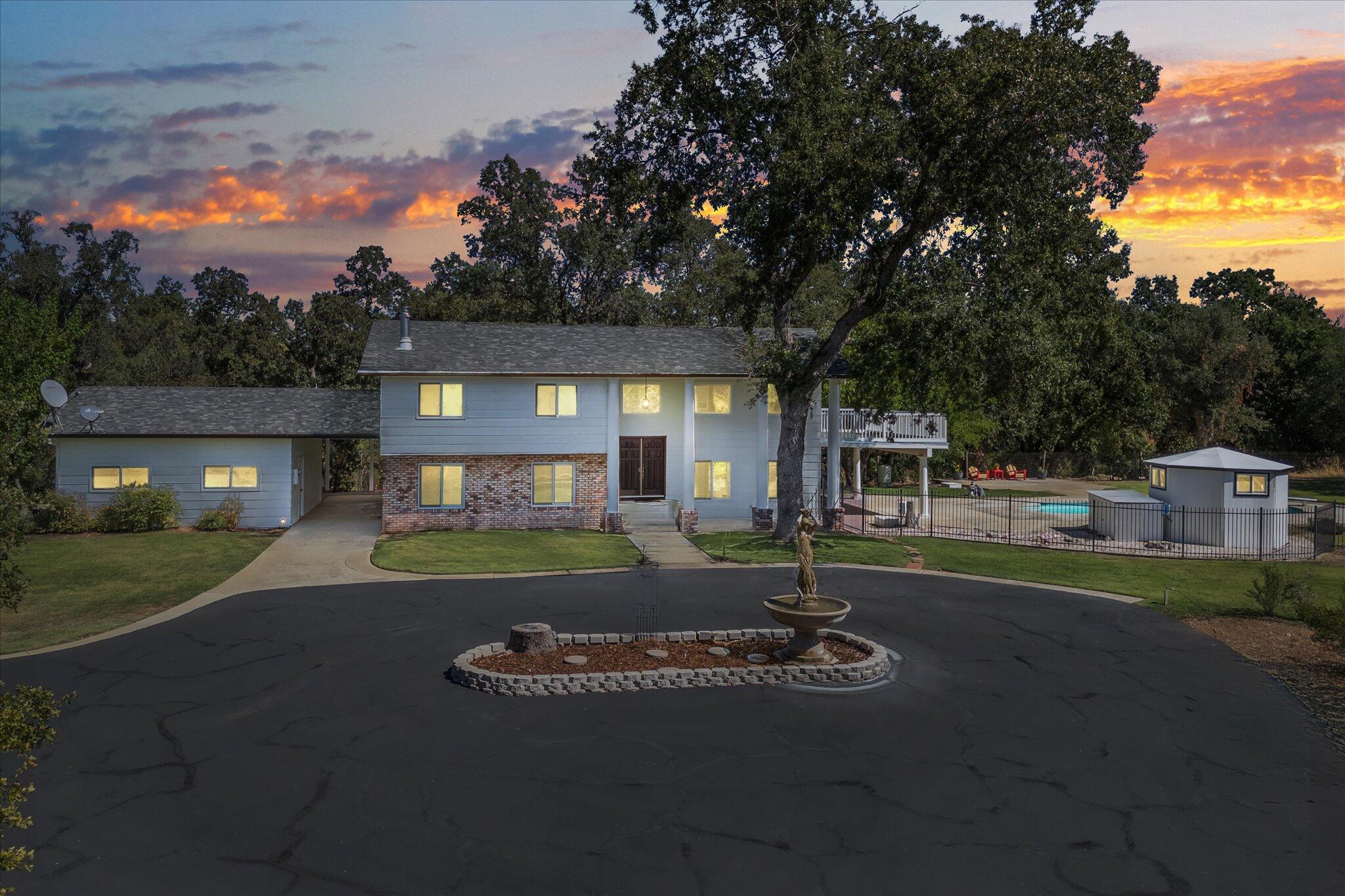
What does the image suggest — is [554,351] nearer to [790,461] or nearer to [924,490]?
[790,461]

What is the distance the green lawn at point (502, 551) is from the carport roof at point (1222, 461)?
69.2 feet

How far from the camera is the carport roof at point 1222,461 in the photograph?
102 ft

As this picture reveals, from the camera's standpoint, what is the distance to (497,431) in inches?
1278

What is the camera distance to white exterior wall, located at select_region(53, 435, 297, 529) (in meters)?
31.5

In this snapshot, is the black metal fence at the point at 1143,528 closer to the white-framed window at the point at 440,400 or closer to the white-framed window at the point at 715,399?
the white-framed window at the point at 715,399

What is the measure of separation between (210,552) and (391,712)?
17.6 metres

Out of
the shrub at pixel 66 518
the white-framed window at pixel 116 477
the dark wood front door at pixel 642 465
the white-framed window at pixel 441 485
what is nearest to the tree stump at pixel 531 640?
the white-framed window at pixel 441 485

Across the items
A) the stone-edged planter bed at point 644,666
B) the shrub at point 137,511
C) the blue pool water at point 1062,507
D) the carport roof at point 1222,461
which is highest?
the carport roof at point 1222,461

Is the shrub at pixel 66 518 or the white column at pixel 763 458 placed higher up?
the white column at pixel 763 458

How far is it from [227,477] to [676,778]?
2822 cm

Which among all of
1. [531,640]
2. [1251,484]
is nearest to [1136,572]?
[1251,484]

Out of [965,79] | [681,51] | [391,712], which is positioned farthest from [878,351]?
[391,712]

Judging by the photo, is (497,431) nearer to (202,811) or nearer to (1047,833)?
(202,811)

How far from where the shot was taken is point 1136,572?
2489cm
